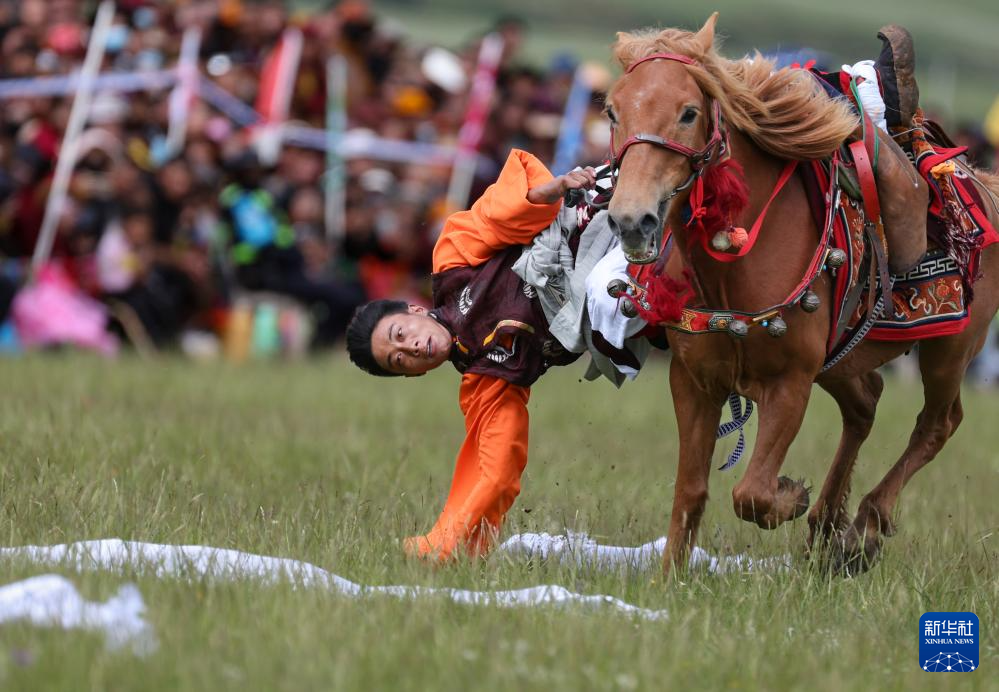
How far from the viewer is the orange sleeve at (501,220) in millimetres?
5762

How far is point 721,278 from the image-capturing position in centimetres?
530

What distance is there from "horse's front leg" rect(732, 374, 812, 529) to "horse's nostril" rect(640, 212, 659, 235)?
111 cm

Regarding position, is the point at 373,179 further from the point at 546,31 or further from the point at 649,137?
the point at 546,31

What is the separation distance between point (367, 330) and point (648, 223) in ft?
5.91

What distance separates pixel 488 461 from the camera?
5938mm

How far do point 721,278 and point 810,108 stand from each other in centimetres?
68

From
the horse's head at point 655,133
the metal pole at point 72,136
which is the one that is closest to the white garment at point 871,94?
the horse's head at point 655,133

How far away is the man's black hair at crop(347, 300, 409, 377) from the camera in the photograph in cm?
602

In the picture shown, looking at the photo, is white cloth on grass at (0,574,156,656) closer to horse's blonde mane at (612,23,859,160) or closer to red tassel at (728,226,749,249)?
red tassel at (728,226,749,249)

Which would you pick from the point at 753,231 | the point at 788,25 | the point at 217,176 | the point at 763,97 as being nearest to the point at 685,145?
the point at 753,231

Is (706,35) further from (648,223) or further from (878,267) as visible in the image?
(878,267)

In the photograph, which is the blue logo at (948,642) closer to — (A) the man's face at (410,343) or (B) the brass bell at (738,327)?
(B) the brass bell at (738,327)

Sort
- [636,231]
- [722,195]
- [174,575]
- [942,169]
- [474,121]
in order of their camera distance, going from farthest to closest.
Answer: [474,121], [942,169], [722,195], [174,575], [636,231]

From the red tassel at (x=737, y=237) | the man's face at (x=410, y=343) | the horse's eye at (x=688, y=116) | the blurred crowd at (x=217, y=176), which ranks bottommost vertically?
the man's face at (x=410, y=343)
